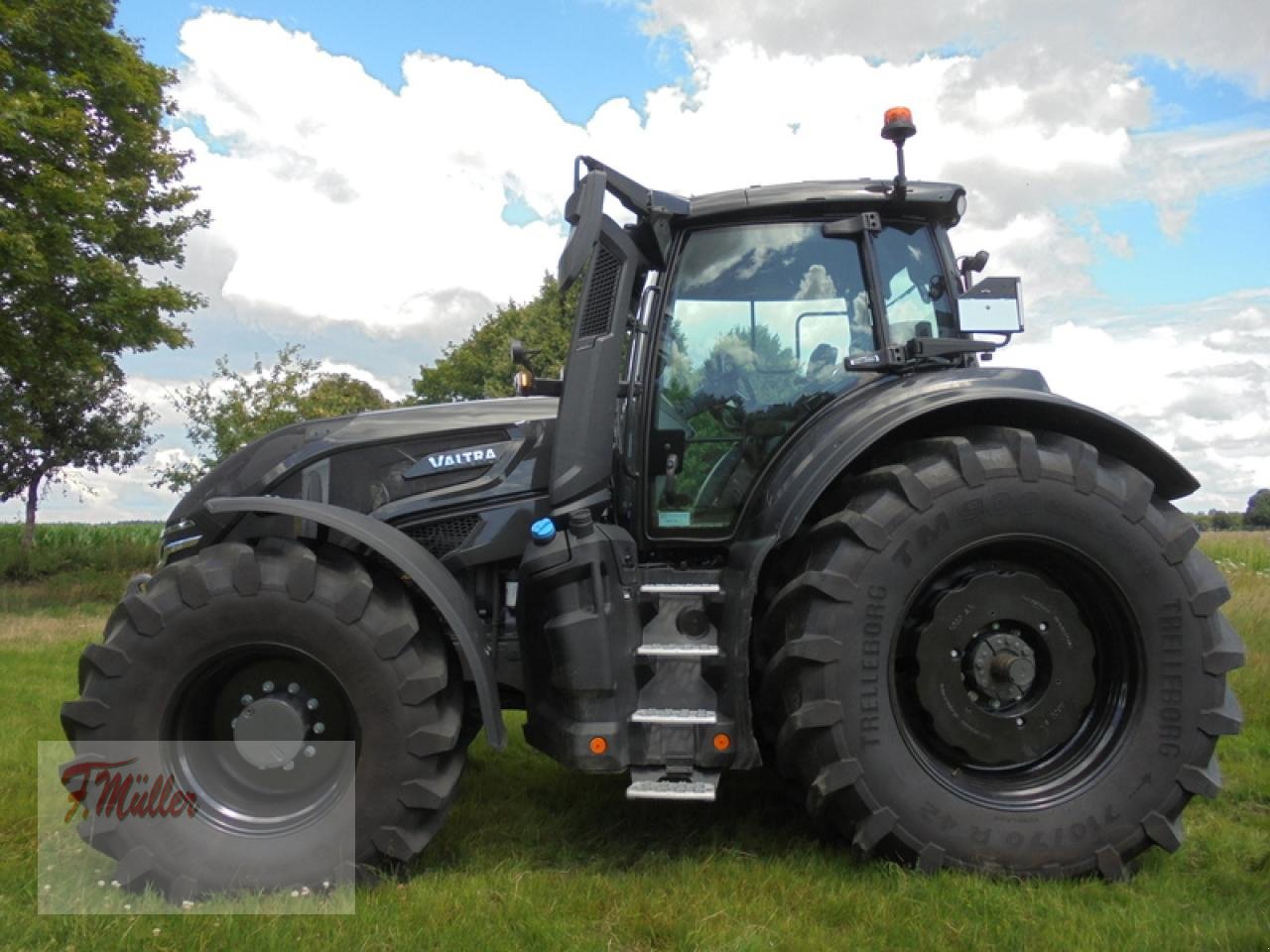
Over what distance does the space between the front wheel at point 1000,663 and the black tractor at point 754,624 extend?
0.01m

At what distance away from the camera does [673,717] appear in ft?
11.8

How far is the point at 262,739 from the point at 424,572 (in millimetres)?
854

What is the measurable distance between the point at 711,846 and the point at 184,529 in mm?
2653

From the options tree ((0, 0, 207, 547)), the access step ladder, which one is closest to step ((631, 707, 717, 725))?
the access step ladder

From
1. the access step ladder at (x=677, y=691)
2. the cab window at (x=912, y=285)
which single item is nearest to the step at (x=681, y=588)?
the access step ladder at (x=677, y=691)

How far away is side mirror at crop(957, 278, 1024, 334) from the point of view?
4.02 m

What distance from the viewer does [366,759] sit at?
3529 millimetres

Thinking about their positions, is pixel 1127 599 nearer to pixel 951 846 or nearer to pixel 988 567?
pixel 988 567

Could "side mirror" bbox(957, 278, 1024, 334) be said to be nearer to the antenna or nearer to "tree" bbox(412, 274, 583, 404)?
the antenna

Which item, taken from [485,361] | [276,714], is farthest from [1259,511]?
[276,714]

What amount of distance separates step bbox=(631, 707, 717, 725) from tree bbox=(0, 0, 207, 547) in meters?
12.0

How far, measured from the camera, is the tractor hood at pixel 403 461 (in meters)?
4.23

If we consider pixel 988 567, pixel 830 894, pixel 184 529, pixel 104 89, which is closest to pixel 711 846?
pixel 830 894

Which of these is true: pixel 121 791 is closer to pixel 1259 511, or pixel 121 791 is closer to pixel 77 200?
pixel 77 200
